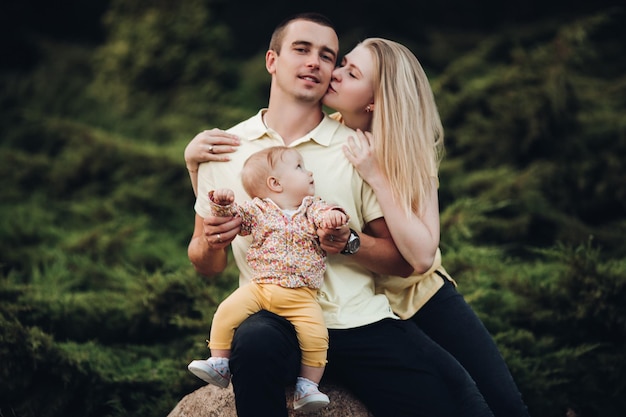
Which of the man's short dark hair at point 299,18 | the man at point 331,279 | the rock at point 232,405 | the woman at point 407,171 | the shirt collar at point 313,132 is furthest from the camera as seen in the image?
the man's short dark hair at point 299,18

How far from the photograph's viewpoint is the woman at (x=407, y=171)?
8.98 feet

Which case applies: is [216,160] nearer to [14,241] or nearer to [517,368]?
[517,368]

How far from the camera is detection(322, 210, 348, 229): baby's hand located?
2.39 m

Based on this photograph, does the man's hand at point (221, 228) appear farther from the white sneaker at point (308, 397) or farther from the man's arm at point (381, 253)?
the white sneaker at point (308, 397)

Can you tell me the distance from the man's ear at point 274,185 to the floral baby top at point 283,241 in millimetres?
47

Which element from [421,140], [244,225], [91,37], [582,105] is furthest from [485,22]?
[244,225]

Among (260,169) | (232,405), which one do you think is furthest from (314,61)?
(232,405)

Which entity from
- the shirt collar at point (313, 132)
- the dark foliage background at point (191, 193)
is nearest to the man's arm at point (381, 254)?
the shirt collar at point (313, 132)

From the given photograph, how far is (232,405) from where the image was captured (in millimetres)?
2654

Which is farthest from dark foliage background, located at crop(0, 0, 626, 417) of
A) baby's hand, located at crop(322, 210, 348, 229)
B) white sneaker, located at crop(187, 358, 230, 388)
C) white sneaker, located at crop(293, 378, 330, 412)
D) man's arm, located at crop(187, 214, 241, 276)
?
baby's hand, located at crop(322, 210, 348, 229)

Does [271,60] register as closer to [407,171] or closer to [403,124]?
[403,124]

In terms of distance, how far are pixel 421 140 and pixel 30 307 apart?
233 centimetres

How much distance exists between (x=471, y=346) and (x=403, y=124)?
1008 mm

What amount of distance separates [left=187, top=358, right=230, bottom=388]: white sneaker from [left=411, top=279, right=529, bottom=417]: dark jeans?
38.6 inches
